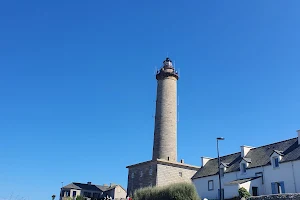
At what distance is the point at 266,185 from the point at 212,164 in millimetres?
10805

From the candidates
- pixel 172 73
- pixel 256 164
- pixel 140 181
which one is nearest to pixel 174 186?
pixel 256 164

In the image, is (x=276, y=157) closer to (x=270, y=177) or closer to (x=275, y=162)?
(x=275, y=162)

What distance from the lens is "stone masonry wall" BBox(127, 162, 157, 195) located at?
4465cm

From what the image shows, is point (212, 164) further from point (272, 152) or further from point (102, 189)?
point (102, 189)

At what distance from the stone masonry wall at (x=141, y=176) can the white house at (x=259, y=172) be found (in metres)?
7.01

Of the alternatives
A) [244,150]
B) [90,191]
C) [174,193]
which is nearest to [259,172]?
[244,150]

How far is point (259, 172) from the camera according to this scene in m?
33.4

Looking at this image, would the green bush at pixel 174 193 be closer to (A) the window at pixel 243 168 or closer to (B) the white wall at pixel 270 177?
(B) the white wall at pixel 270 177

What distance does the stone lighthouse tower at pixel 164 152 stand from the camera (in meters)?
44.9

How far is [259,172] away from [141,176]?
19.0 metres

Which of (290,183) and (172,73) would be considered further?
(172,73)

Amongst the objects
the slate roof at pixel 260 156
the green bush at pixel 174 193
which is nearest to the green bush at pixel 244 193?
the green bush at pixel 174 193

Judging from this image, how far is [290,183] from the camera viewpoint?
98.3ft

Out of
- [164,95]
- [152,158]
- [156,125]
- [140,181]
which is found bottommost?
[140,181]
